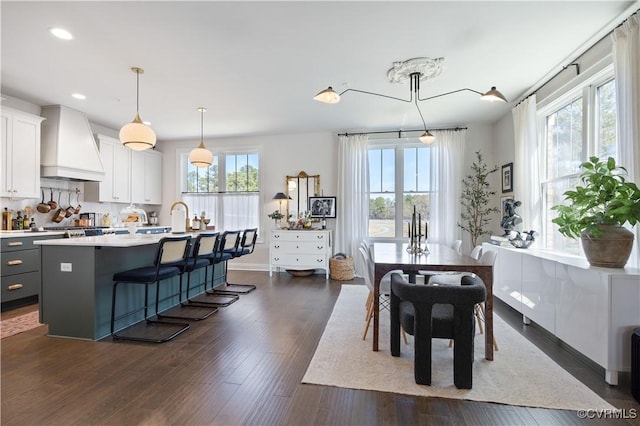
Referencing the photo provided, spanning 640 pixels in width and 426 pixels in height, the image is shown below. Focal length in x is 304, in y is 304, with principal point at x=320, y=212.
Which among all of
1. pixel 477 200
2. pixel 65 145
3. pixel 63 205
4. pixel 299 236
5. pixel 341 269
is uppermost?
pixel 65 145

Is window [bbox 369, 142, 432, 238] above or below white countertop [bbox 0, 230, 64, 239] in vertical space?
above

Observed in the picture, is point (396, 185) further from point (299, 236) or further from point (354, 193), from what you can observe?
point (299, 236)

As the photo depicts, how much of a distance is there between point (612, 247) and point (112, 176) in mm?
6914

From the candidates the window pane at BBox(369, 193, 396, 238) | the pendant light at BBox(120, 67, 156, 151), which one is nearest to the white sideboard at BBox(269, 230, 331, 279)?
the window pane at BBox(369, 193, 396, 238)

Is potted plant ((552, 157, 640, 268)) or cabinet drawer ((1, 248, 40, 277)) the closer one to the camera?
potted plant ((552, 157, 640, 268))

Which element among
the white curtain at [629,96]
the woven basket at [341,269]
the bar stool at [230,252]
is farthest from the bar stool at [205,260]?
the white curtain at [629,96]

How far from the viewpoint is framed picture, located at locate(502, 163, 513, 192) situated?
182 inches

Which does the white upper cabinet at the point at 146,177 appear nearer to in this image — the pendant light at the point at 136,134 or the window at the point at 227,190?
the window at the point at 227,190

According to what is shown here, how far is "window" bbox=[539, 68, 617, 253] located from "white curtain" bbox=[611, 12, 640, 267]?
361 millimetres

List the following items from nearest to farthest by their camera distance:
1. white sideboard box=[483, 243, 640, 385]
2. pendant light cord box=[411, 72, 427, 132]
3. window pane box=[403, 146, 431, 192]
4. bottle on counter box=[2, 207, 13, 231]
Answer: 1. white sideboard box=[483, 243, 640, 385]
2. pendant light cord box=[411, 72, 427, 132]
3. bottle on counter box=[2, 207, 13, 231]
4. window pane box=[403, 146, 431, 192]

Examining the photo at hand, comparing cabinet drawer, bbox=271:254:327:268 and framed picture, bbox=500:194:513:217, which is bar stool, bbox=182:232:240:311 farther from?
framed picture, bbox=500:194:513:217

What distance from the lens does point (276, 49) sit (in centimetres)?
299

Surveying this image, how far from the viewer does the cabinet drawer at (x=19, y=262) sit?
363 centimetres

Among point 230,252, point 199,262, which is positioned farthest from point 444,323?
point 230,252
